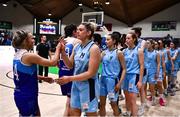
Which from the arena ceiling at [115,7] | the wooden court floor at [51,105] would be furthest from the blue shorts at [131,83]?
the arena ceiling at [115,7]

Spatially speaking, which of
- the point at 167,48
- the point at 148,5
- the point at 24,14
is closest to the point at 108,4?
the point at 148,5

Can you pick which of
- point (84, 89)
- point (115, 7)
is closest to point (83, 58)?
point (84, 89)

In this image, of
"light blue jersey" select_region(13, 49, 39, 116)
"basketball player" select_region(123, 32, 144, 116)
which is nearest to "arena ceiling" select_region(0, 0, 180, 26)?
"basketball player" select_region(123, 32, 144, 116)

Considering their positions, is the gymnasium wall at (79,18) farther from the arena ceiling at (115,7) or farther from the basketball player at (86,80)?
the basketball player at (86,80)

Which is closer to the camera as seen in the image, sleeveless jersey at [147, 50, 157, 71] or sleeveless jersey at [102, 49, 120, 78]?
sleeveless jersey at [102, 49, 120, 78]

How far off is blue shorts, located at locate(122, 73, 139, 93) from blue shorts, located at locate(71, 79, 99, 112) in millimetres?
1532

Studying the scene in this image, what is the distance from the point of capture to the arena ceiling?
1944cm

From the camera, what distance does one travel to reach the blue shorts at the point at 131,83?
4.45 m

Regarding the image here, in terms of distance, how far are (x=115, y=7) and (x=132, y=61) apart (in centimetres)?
1666

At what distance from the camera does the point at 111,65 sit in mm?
4246

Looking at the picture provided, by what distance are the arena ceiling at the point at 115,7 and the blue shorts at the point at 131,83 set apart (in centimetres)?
1473

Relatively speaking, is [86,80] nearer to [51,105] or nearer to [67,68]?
[67,68]

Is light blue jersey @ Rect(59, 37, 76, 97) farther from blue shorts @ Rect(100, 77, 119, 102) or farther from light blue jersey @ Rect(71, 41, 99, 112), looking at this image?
light blue jersey @ Rect(71, 41, 99, 112)

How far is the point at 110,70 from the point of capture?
168 inches
